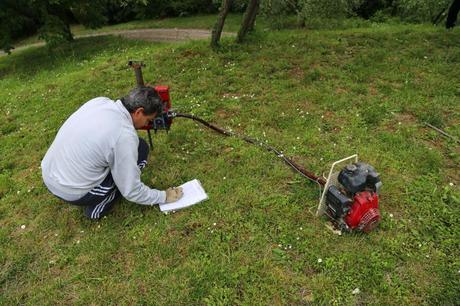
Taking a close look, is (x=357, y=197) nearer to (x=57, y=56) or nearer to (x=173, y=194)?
(x=173, y=194)

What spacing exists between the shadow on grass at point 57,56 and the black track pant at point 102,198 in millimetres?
7959

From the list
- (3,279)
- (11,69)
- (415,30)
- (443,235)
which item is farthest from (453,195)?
(11,69)

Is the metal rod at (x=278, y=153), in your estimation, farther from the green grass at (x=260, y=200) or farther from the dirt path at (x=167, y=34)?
the dirt path at (x=167, y=34)

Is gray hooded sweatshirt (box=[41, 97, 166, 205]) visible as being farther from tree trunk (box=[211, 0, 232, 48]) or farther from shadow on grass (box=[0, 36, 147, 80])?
shadow on grass (box=[0, 36, 147, 80])

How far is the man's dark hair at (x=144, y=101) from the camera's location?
3307 millimetres

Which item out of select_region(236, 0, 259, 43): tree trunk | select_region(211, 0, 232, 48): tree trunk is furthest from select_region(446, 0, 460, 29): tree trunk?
select_region(211, 0, 232, 48): tree trunk

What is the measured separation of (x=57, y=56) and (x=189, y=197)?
10.8m

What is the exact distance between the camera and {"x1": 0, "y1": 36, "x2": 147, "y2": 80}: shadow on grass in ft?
35.8

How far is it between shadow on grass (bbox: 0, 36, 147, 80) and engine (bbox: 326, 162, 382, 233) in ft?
31.5

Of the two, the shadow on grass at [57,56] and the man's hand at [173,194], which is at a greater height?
the man's hand at [173,194]

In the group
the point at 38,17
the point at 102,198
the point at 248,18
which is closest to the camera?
the point at 102,198

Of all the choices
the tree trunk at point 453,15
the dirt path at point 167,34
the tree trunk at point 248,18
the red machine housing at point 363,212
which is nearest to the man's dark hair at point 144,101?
the red machine housing at point 363,212

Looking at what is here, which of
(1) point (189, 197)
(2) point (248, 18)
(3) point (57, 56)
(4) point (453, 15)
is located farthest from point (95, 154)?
(3) point (57, 56)

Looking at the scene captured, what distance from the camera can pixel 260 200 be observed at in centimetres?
391
